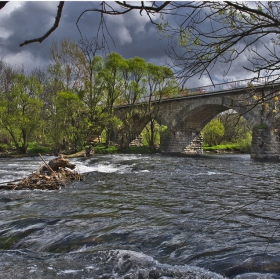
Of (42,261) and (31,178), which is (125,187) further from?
(42,261)

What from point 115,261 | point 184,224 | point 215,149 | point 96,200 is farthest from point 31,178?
point 215,149

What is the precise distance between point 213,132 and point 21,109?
27.6 meters

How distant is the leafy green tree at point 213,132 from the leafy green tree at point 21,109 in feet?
85.1

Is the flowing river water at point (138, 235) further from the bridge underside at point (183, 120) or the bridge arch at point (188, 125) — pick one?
the bridge arch at point (188, 125)

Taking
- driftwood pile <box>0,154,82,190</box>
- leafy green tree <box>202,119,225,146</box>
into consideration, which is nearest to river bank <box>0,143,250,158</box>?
leafy green tree <box>202,119,225,146</box>

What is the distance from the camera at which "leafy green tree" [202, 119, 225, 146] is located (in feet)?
147

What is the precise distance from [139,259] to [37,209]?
3.53 metres

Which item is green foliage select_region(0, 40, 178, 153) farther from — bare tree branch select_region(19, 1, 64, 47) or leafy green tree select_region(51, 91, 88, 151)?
bare tree branch select_region(19, 1, 64, 47)

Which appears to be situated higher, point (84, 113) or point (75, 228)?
point (84, 113)

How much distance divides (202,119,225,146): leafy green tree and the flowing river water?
3700 cm

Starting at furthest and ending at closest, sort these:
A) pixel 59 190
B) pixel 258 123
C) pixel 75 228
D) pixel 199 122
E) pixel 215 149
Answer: pixel 215 149 < pixel 199 122 < pixel 258 123 < pixel 59 190 < pixel 75 228

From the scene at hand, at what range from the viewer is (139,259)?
396 centimetres

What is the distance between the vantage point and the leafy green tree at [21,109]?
86.8ft

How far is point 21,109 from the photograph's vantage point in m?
27.7
